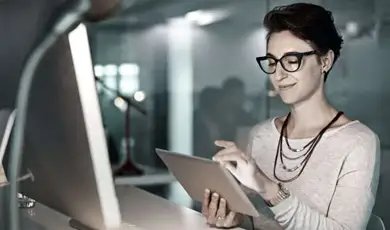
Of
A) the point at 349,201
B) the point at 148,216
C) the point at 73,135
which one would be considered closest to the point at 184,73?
the point at 349,201

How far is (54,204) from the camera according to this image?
114 centimetres

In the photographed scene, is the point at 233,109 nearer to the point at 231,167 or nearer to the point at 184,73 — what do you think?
the point at 184,73

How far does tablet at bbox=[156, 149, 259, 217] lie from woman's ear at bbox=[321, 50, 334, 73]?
0.42m

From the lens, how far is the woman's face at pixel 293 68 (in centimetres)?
142

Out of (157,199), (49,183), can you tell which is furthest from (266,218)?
(49,183)

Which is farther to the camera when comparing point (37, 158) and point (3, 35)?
point (37, 158)

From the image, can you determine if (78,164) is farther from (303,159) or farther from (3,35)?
(303,159)

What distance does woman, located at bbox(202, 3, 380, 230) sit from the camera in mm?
1340

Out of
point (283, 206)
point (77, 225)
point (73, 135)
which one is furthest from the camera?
point (283, 206)

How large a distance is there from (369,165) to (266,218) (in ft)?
0.79

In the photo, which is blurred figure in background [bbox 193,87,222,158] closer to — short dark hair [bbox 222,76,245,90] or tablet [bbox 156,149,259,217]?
short dark hair [bbox 222,76,245,90]

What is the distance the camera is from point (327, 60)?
1.47 meters

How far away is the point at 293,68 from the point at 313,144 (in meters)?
0.19

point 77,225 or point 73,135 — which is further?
point 77,225
